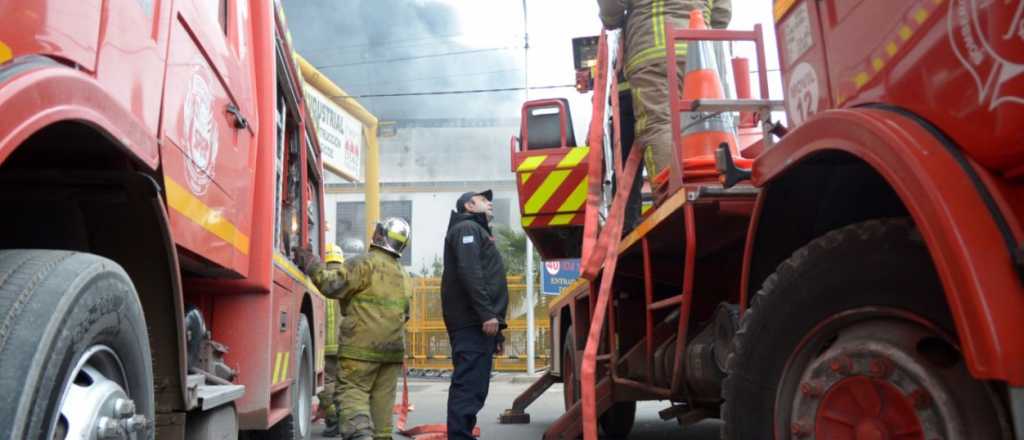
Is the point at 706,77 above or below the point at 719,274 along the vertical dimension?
above

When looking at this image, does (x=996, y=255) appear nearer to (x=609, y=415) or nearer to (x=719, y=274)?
(x=719, y=274)

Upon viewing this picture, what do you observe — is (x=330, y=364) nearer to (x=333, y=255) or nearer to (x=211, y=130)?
(x=333, y=255)

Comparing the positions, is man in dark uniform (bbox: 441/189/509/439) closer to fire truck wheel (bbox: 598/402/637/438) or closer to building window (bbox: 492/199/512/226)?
fire truck wheel (bbox: 598/402/637/438)

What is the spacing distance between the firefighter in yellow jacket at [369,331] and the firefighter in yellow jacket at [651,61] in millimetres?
1971

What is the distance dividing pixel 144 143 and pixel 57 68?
51cm

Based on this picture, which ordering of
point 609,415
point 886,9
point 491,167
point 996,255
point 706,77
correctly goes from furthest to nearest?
point 491,167
point 609,415
point 706,77
point 886,9
point 996,255

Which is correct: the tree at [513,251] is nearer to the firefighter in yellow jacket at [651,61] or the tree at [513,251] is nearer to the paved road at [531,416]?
the paved road at [531,416]

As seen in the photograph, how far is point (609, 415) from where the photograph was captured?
652 cm

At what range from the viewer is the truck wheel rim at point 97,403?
5.57 feet

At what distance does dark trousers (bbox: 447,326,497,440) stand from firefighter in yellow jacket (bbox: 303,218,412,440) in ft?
1.42

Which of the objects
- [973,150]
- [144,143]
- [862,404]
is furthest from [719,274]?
[144,143]

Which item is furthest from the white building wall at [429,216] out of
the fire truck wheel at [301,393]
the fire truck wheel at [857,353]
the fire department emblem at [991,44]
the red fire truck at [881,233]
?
the fire department emblem at [991,44]

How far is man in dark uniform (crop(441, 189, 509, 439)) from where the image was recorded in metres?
5.19

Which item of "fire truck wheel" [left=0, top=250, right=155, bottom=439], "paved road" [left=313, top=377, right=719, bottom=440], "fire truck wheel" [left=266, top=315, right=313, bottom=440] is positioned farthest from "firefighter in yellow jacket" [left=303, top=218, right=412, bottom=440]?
"fire truck wheel" [left=0, top=250, right=155, bottom=439]
